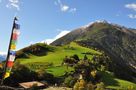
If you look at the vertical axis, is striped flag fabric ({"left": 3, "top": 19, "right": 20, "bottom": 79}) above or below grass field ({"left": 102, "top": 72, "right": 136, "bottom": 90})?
above

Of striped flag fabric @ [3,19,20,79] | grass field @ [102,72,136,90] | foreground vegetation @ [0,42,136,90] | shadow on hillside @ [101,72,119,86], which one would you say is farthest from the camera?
shadow on hillside @ [101,72,119,86]

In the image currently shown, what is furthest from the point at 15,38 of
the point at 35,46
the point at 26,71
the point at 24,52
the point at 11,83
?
the point at 35,46

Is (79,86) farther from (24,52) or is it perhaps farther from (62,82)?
(24,52)

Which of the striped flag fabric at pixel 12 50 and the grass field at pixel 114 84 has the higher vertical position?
the striped flag fabric at pixel 12 50

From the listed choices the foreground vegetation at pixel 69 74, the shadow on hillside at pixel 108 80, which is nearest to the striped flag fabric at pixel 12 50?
the foreground vegetation at pixel 69 74

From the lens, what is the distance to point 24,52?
18412 cm

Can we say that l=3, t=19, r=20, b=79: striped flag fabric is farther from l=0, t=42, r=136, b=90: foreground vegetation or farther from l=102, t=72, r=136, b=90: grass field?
l=102, t=72, r=136, b=90: grass field

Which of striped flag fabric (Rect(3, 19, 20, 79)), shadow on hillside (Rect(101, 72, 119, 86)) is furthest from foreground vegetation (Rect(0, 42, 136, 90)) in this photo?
striped flag fabric (Rect(3, 19, 20, 79))

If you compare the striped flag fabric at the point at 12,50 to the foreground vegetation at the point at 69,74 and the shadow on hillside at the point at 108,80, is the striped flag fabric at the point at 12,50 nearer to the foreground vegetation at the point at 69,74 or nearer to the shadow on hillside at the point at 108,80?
the foreground vegetation at the point at 69,74

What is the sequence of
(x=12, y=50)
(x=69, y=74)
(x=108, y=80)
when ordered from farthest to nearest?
(x=108, y=80) < (x=69, y=74) < (x=12, y=50)

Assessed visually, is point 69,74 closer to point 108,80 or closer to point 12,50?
point 108,80

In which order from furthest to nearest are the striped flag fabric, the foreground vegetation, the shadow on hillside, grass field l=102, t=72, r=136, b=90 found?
1. the shadow on hillside
2. grass field l=102, t=72, r=136, b=90
3. the foreground vegetation
4. the striped flag fabric

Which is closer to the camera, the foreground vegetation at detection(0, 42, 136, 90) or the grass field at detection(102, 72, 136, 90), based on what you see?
the foreground vegetation at detection(0, 42, 136, 90)

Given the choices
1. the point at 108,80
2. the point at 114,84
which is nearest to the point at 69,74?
the point at 108,80
